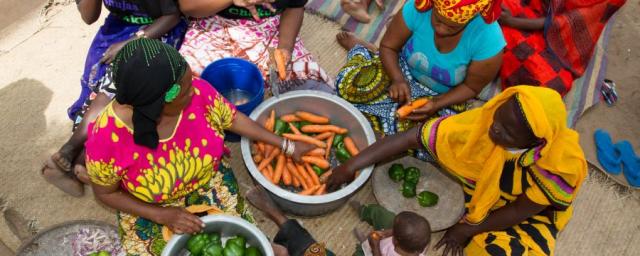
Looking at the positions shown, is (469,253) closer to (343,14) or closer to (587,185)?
(587,185)

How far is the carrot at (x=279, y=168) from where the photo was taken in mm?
2973

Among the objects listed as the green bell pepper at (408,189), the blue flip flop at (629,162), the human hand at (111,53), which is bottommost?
the blue flip flop at (629,162)

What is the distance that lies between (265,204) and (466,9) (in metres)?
1.48

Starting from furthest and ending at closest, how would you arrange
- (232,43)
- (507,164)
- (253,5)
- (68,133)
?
1. (68,133)
2. (232,43)
3. (253,5)
4. (507,164)

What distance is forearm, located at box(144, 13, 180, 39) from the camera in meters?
2.87

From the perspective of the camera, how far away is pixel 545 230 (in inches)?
106

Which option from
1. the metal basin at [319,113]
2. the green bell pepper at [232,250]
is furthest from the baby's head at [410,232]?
the green bell pepper at [232,250]

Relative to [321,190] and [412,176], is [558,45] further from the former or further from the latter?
[321,190]

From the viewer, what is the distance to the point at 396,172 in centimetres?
309

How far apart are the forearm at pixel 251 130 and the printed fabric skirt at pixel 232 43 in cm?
52

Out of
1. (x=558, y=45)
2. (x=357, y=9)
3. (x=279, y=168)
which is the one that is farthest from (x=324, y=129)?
(x=558, y=45)

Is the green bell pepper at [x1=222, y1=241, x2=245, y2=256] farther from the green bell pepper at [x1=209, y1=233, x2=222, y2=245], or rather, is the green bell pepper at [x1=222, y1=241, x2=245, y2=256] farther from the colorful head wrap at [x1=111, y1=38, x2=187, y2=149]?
the colorful head wrap at [x1=111, y1=38, x2=187, y2=149]

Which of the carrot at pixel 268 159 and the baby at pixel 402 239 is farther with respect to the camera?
the carrot at pixel 268 159

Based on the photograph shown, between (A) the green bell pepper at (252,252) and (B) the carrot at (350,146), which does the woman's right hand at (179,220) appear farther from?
(B) the carrot at (350,146)
